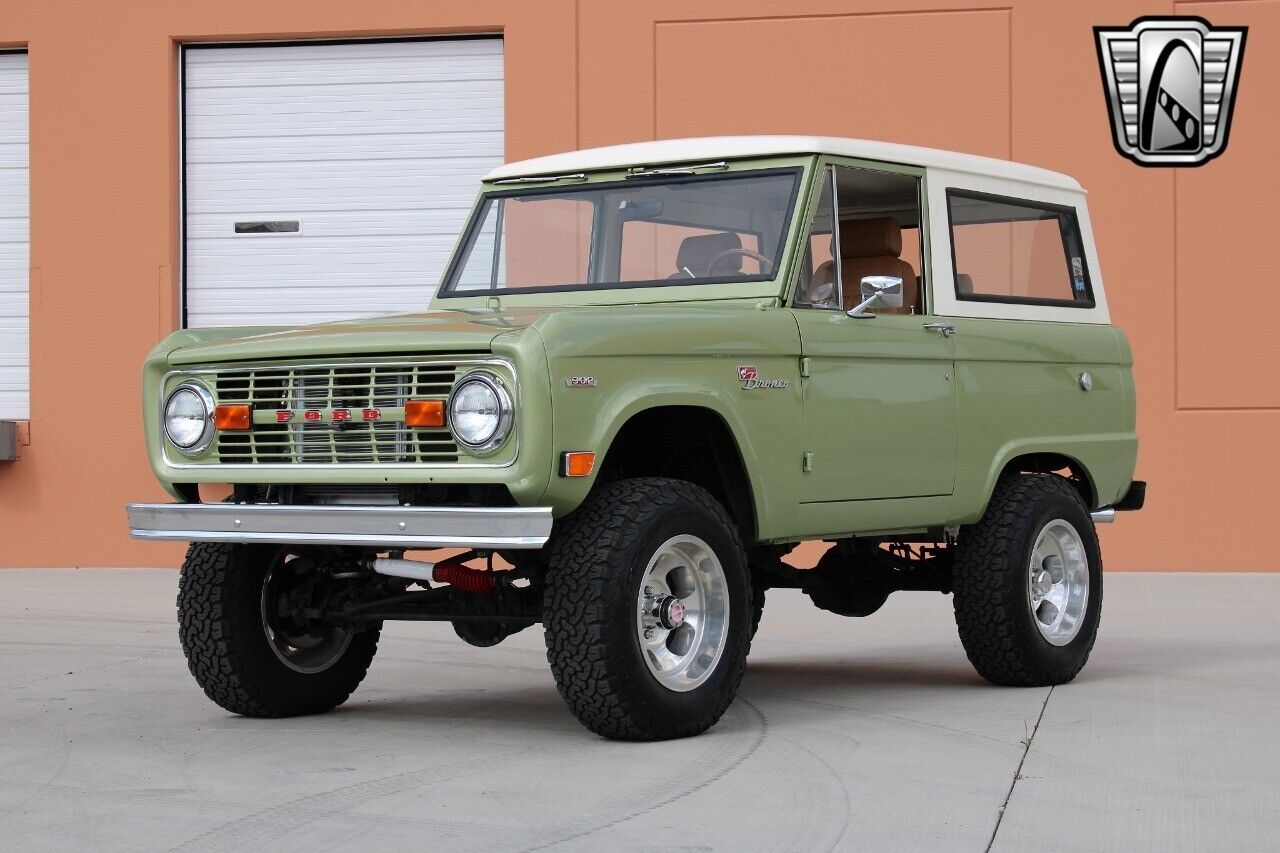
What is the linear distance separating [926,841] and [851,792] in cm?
70

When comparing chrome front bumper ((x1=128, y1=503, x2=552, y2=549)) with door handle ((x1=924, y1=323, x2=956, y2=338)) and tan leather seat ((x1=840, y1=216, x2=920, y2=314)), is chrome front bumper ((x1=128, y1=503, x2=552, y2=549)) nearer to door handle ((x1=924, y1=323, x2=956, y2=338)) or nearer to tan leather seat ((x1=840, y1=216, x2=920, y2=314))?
door handle ((x1=924, y1=323, x2=956, y2=338))

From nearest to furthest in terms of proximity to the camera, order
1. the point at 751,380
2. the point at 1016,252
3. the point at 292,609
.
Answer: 1. the point at 751,380
2. the point at 292,609
3. the point at 1016,252

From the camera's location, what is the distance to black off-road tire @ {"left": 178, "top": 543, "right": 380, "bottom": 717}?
7074mm

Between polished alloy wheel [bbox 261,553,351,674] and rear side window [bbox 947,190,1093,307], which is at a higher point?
rear side window [bbox 947,190,1093,307]

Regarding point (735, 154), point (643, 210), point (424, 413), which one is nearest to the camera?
point (424, 413)

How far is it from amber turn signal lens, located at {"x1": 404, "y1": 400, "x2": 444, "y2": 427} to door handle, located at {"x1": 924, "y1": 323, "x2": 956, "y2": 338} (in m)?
2.37

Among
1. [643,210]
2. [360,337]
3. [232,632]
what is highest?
[643,210]

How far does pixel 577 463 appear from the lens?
20.2 feet

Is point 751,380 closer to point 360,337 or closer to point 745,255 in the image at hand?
point 745,255

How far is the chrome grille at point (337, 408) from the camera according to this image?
6.30m

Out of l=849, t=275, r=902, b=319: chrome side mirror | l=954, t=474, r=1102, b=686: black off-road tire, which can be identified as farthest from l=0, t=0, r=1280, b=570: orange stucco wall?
l=849, t=275, r=902, b=319: chrome side mirror

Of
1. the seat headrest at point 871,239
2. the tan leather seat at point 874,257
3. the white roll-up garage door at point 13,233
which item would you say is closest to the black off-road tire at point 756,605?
the tan leather seat at point 874,257

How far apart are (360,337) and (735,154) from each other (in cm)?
196

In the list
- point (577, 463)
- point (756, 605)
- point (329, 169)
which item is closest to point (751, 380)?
point (577, 463)
